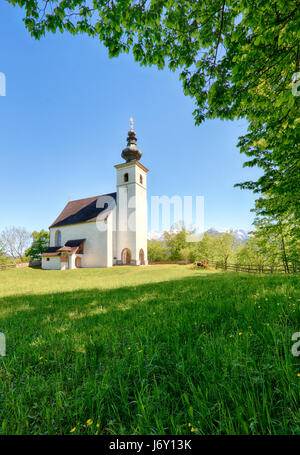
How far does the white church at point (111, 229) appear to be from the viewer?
27578mm

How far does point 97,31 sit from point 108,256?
84.5 feet

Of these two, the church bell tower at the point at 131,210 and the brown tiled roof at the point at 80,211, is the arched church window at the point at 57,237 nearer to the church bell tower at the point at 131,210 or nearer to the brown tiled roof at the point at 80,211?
the brown tiled roof at the point at 80,211

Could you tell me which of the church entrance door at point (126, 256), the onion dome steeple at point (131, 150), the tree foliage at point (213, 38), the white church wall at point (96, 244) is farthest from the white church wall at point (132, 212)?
the tree foliage at point (213, 38)

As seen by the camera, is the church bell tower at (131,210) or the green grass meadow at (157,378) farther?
the church bell tower at (131,210)

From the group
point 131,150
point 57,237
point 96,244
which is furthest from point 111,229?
point 131,150

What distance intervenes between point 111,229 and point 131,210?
4741 millimetres

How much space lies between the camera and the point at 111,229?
28.5 meters

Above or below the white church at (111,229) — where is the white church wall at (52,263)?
below

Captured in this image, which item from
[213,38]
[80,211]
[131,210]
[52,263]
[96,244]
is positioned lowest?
[52,263]

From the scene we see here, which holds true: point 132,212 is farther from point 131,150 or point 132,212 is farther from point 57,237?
point 57,237

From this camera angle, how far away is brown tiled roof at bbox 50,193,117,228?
1212 inches

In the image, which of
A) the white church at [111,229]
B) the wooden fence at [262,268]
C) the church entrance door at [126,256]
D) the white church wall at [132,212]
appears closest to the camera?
the wooden fence at [262,268]

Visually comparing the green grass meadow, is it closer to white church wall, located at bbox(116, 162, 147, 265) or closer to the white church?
the white church
